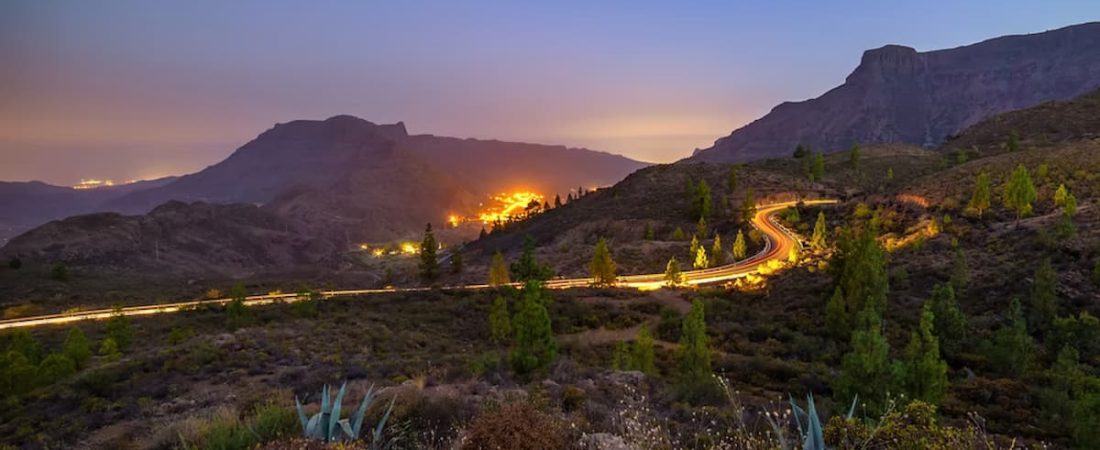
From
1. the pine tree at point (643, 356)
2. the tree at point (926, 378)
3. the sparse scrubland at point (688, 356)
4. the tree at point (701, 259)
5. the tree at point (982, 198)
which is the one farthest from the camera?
the tree at point (701, 259)

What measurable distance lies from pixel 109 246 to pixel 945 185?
16622cm

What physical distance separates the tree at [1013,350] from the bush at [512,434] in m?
22.0

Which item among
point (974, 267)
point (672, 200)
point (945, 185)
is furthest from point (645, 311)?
point (672, 200)

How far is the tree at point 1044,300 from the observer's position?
2236 cm

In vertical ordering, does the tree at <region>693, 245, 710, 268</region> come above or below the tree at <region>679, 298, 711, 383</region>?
below

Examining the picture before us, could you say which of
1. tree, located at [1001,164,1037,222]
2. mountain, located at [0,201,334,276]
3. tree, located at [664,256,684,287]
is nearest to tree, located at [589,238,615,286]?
tree, located at [664,256,684,287]

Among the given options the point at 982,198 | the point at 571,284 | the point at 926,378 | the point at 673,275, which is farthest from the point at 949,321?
the point at 571,284

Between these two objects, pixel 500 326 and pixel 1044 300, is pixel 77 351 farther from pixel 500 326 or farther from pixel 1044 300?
pixel 1044 300

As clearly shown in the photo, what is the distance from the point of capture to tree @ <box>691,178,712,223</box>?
3125 inches

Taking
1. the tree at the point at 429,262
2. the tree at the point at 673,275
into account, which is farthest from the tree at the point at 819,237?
the tree at the point at 429,262

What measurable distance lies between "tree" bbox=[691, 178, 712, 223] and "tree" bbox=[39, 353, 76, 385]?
7261cm

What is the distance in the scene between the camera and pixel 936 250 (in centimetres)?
3556

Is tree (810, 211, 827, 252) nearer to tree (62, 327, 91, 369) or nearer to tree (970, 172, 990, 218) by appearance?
tree (970, 172, 990, 218)

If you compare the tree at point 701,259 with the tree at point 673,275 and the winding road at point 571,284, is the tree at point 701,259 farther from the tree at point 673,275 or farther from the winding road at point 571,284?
the tree at point 673,275
